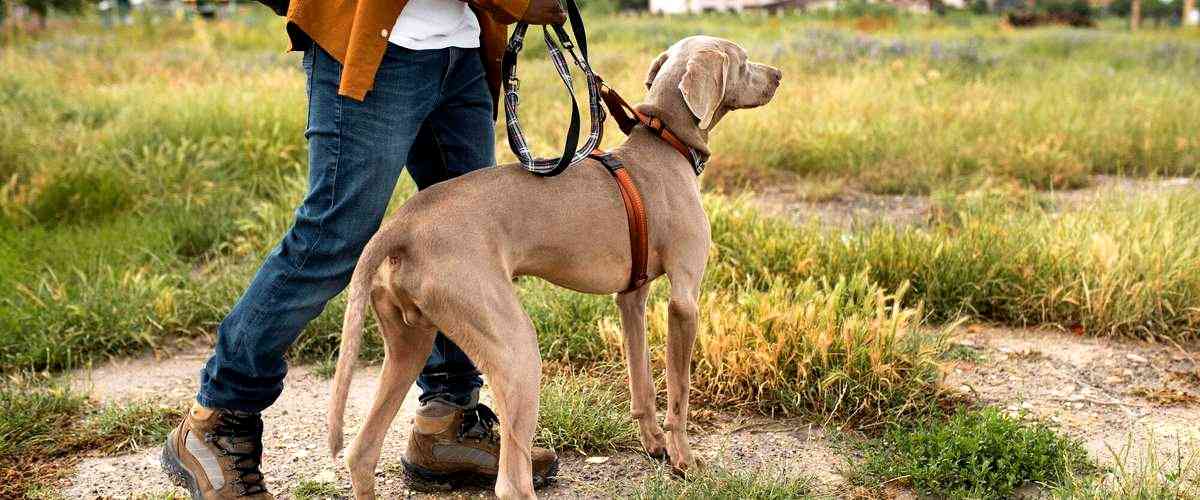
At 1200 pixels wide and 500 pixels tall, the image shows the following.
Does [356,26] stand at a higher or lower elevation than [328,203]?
→ higher

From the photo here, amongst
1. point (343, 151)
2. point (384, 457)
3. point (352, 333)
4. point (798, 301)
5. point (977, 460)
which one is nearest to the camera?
point (352, 333)

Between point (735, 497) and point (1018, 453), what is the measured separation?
3.09ft

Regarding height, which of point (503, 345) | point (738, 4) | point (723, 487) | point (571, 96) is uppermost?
point (738, 4)

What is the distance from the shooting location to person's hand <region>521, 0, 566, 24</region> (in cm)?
278

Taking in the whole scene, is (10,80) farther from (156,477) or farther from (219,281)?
(156,477)

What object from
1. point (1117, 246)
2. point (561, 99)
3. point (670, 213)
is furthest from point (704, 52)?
point (561, 99)

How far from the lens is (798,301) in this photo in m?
4.37

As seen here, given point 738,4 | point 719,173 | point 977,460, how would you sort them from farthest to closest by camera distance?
point 738,4 → point 719,173 → point 977,460

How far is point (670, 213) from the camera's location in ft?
9.96

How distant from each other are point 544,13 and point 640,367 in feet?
3.84

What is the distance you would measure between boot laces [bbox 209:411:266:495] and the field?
0.92ft

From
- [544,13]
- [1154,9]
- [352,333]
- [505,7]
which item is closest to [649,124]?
[544,13]

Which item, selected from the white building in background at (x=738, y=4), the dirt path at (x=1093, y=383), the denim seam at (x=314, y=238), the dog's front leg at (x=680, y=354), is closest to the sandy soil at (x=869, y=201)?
the dirt path at (x=1093, y=383)

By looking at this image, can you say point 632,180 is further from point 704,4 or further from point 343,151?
point 704,4
